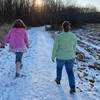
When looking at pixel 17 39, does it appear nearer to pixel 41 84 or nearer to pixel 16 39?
pixel 16 39

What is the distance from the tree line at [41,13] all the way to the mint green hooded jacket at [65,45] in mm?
38197

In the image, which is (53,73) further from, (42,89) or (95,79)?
(42,89)

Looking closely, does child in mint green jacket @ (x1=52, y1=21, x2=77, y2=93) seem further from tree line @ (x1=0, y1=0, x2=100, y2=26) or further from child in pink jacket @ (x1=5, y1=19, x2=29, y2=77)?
tree line @ (x1=0, y1=0, x2=100, y2=26)

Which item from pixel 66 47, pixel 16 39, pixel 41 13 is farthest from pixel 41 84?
pixel 41 13

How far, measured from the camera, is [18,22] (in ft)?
34.7

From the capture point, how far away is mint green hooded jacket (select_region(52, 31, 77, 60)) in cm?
902

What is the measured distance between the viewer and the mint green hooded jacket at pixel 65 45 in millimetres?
9023

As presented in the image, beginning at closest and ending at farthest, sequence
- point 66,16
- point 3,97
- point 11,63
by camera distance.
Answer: point 3,97 → point 11,63 → point 66,16

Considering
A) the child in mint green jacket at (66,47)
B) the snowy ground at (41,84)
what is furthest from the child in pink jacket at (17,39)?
the child in mint green jacket at (66,47)

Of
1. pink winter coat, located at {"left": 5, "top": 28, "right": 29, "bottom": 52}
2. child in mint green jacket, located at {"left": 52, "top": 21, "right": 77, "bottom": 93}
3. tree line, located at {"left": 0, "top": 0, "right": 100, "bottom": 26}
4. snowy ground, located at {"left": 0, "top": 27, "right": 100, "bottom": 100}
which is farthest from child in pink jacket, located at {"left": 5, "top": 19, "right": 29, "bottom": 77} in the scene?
tree line, located at {"left": 0, "top": 0, "right": 100, "bottom": 26}

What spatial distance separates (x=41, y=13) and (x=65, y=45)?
6466 cm

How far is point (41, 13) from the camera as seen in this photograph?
73.2 metres

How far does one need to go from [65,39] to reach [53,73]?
2914 mm

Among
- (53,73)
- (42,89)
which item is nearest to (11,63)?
(53,73)
